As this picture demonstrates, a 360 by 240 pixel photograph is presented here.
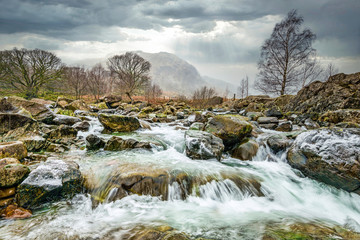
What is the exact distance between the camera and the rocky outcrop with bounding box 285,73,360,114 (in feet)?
31.0

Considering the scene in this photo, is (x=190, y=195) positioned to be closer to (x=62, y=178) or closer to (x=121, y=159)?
(x=121, y=159)

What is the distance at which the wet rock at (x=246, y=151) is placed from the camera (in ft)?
20.1

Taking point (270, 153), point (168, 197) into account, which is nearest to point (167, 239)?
point (168, 197)

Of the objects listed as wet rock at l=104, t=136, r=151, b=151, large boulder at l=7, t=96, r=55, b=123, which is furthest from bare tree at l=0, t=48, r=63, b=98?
wet rock at l=104, t=136, r=151, b=151

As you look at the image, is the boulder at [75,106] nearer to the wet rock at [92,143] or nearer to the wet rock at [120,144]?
A: the wet rock at [92,143]

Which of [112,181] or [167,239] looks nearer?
[167,239]

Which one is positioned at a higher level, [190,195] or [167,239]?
[167,239]

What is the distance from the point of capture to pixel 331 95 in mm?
10391

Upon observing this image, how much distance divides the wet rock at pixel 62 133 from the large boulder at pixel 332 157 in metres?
9.13

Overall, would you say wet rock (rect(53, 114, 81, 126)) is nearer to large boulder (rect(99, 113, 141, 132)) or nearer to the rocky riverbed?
large boulder (rect(99, 113, 141, 132))

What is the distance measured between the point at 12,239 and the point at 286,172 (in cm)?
652

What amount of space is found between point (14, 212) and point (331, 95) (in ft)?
50.2

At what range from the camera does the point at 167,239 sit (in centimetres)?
228

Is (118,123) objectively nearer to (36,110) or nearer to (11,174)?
(36,110)
